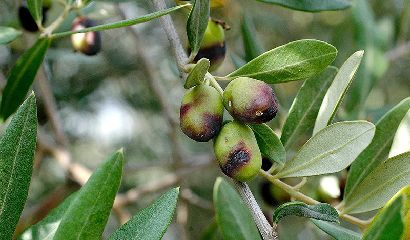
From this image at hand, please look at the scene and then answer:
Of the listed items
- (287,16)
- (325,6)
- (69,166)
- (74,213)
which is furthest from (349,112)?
(287,16)

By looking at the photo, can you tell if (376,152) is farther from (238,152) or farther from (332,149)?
(238,152)

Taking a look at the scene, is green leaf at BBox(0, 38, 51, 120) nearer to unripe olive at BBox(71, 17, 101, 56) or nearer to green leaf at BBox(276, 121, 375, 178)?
unripe olive at BBox(71, 17, 101, 56)

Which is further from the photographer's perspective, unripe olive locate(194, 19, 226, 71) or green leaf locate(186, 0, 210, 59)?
unripe olive locate(194, 19, 226, 71)

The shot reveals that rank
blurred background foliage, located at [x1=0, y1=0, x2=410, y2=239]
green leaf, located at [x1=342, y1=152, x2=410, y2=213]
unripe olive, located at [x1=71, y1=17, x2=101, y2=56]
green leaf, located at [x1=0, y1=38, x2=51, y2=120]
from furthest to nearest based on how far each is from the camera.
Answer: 1. blurred background foliage, located at [x1=0, y1=0, x2=410, y2=239]
2. unripe olive, located at [x1=71, y1=17, x2=101, y2=56]
3. green leaf, located at [x1=0, y1=38, x2=51, y2=120]
4. green leaf, located at [x1=342, y1=152, x2=410, y2=213]

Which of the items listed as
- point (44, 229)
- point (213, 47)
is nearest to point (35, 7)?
point (213, 47)

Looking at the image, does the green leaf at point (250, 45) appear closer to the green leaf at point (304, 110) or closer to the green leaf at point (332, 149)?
the green leaf at point (304, 110)

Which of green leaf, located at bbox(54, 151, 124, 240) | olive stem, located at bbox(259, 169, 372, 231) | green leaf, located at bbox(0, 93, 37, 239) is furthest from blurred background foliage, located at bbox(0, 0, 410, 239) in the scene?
green leaf, located at bbox(54, 151, 124, 240)
